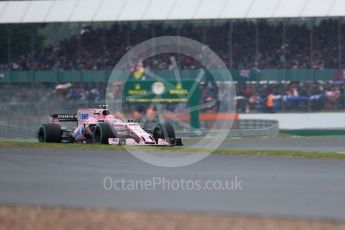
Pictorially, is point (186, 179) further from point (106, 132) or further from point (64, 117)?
point (64, 117)

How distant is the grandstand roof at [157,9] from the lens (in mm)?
39219

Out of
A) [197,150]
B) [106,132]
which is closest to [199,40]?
[106,132]

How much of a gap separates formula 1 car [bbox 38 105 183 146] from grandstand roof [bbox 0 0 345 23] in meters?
17.8

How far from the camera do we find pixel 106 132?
21172 mm

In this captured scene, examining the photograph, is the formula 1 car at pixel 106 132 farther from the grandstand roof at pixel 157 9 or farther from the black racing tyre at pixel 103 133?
the grandstand roof at pixel 157 9

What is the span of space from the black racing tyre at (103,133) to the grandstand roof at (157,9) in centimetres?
1939

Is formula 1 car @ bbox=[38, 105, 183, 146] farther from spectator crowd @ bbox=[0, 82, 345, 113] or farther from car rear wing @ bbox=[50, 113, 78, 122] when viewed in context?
spectator crowd @ bbox=[0, 82, 345, 113]

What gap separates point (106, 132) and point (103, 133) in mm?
83

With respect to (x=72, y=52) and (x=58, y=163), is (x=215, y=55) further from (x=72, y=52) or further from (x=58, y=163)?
(x=58, y=163)

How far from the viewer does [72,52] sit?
137ft

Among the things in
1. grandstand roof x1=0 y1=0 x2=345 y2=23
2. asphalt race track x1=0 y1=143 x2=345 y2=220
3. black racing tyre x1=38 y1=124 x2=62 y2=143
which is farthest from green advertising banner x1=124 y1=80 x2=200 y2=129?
asphalt race track x1=0 y1=143 x2=345 y2=220

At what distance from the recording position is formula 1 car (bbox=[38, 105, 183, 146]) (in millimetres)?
21172

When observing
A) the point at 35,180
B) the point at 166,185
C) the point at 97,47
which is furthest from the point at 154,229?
the point at 97,47

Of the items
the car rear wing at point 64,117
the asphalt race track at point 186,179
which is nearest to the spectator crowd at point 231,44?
the car rear wing at point 64,117
